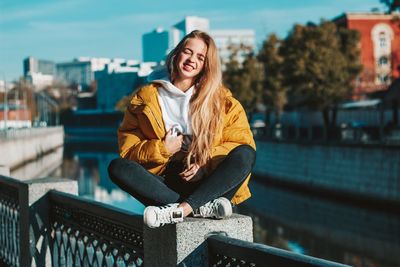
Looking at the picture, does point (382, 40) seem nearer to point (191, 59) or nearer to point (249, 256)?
point (191, 59)

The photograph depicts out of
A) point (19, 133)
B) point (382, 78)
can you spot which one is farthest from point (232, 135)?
point (19, 133)

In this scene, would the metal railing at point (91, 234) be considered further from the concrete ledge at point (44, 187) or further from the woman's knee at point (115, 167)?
the woman's knee at point (115, 167)

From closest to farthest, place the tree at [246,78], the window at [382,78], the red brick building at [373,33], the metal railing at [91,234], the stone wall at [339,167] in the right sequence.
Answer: the metal railing at [91,234] < the stone wall at [339,167] < the tree at [246,78] < the window at [382,78] < the red brick building at [373,33]

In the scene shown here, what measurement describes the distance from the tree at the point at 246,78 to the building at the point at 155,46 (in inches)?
1713

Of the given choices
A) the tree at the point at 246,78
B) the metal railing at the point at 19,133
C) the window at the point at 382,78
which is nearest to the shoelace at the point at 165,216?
the tree at the point at 246,78

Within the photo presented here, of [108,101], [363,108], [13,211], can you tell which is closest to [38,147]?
[363,108]

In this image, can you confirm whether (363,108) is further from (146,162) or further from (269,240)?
(146,162)

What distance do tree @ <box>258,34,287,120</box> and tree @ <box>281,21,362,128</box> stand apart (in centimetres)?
500

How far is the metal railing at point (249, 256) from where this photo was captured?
8.20 feet

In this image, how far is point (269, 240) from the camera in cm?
2086

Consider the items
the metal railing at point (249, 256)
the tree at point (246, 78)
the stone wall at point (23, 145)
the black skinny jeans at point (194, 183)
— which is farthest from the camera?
the tree at point (246, 78)

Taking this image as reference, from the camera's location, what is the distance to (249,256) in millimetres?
2877

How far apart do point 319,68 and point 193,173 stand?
33.8 m

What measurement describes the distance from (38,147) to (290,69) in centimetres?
4009
